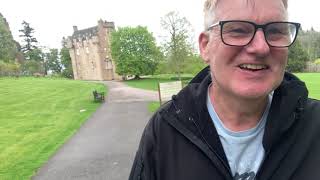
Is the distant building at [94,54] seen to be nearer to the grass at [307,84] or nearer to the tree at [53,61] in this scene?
the tree at [53,61]

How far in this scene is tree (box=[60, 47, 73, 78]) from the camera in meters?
95.4

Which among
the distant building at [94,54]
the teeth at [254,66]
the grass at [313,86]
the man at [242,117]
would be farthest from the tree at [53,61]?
the teeth at [254,66]

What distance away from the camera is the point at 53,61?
10400 cm

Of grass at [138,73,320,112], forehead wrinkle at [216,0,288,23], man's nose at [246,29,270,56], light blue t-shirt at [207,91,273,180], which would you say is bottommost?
grass at [138,73,320,112]

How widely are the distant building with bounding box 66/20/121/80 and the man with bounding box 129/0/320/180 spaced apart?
6985 cm

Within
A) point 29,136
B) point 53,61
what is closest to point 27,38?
point 53,61

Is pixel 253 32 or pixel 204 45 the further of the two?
pixel 204 45

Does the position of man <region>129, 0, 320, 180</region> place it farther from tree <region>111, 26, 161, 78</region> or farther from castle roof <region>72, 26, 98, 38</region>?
castle roof <region>72, 26, 98, 38</region>

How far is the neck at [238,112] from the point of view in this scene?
5.95 feet

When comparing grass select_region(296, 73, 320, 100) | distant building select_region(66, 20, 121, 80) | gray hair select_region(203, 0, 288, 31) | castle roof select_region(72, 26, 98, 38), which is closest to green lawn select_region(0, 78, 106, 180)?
gray hair select_region(203, 0, 288, 31)

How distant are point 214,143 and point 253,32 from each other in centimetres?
56

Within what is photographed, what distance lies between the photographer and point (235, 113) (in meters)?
1.84

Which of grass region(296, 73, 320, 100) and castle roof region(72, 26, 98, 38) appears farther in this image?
castle roof region(72, 26, 98, 38)

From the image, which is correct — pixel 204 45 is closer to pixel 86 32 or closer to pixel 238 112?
pixel 238 112
